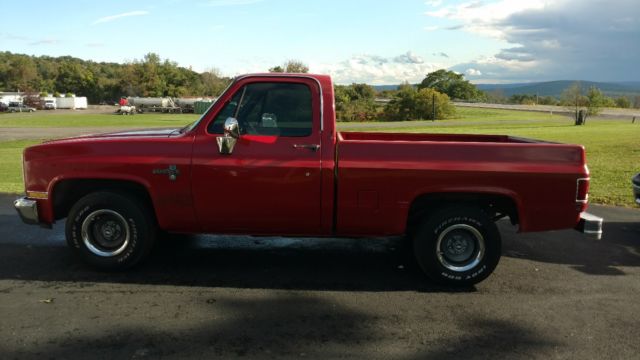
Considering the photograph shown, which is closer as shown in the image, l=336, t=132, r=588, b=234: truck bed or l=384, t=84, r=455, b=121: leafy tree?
l=336, t=132, r=588, b=234: truck bed

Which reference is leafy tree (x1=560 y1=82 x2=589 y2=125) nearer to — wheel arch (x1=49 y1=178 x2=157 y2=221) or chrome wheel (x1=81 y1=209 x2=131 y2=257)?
wheel arch (x1=49 y1=178 x2=157 y2=221)

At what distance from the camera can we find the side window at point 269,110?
4.96 m

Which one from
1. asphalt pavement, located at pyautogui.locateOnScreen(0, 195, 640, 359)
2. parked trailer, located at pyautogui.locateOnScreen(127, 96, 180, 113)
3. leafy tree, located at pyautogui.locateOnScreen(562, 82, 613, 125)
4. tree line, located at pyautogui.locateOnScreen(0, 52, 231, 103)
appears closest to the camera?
asphalt pavement, located at pyautogui.locateOnScreen(0, 195, 640, 359)

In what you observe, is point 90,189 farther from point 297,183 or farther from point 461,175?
point 461,175

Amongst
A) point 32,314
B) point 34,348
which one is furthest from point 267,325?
point 32,314

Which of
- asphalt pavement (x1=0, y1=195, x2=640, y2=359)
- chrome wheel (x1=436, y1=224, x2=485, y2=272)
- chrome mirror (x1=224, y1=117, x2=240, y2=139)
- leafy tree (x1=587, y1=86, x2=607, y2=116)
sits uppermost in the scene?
leafy tree (x1=587, y1=86, x2=607, y2=116)

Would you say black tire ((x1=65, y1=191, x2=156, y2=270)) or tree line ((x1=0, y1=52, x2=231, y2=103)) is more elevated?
tree line ((x1=0, y1=52, x2=231, y2=103))

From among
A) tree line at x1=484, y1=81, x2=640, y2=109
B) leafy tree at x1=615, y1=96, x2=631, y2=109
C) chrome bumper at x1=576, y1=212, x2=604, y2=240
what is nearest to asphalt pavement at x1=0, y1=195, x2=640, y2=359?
chrome bumper at x1=576, y1=212, x2=604, y2=240

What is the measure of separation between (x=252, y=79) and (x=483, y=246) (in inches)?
105

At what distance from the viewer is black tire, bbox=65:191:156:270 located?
504 cm

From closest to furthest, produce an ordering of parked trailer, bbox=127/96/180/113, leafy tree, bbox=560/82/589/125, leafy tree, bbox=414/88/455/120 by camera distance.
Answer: leafy tree, bbox=560/82/589/125 < leafy tree, bbox=414/88/455/120 < parked trailer, bbox=127/96/180/113

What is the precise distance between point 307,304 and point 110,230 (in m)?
2.12

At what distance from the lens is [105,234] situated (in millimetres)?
5168

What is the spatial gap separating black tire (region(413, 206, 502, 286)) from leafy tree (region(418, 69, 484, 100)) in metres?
87.7
